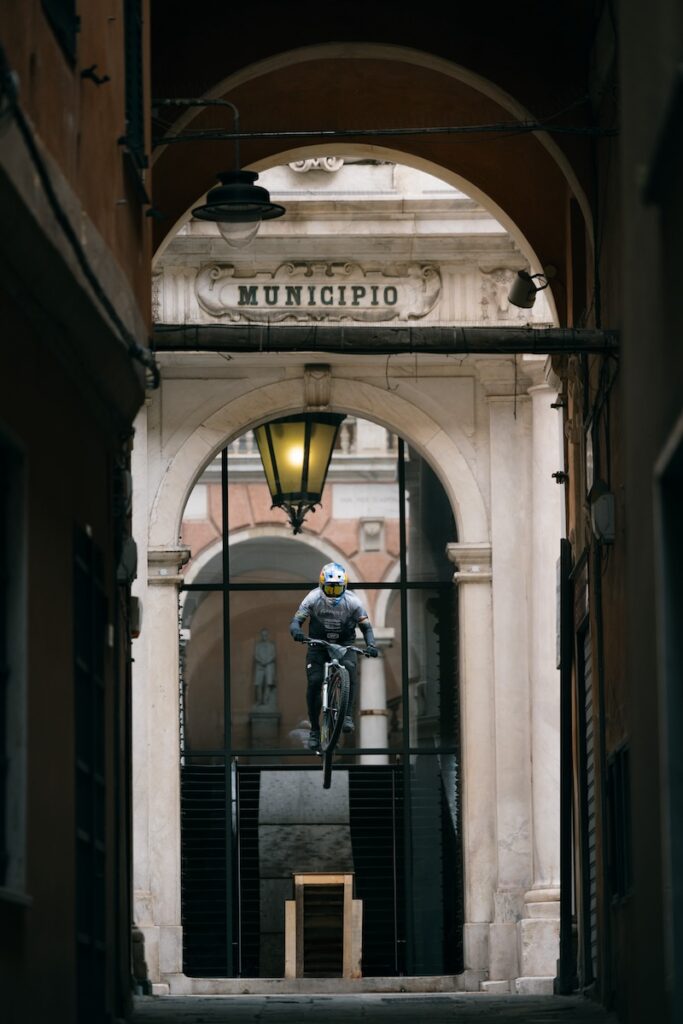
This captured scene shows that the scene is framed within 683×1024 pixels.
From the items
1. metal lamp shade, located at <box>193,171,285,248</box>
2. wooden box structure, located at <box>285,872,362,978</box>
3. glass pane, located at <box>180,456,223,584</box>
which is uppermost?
glass pane, located at <box>180,456,223,584</box>

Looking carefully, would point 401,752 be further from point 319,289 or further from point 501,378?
point 319,289

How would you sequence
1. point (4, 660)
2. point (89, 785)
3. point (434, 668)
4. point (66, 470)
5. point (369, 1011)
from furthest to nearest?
point (434, 668) → point (369, 1011) → point (89, 785) → point (66, 470) → point (4, 660)

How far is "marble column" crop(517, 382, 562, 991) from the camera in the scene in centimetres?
2184

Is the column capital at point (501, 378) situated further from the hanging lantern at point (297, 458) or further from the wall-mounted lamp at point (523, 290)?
the wall-mounted lamp at point (523, 290)

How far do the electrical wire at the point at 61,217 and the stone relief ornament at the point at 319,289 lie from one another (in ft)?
33.0

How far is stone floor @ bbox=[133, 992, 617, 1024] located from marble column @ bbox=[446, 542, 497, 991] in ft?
19.7

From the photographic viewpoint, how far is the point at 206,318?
23.0m

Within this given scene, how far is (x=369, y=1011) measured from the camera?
47.1ft

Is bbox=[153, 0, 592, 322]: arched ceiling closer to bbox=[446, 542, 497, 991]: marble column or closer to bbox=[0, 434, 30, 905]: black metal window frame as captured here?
bbox=[446, 542, 497, 991]: marble column

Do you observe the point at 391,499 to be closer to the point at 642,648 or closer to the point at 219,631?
the point at 219,631

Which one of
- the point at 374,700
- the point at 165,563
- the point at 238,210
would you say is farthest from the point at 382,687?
the point at 238,210

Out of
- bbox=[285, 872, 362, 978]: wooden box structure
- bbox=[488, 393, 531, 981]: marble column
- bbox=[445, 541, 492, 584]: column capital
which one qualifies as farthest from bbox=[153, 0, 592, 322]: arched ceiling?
bbox=[285, 872, 362, 978]: wooden box structure

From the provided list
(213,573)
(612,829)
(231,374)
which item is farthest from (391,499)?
(612,829)

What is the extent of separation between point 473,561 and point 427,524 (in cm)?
393
